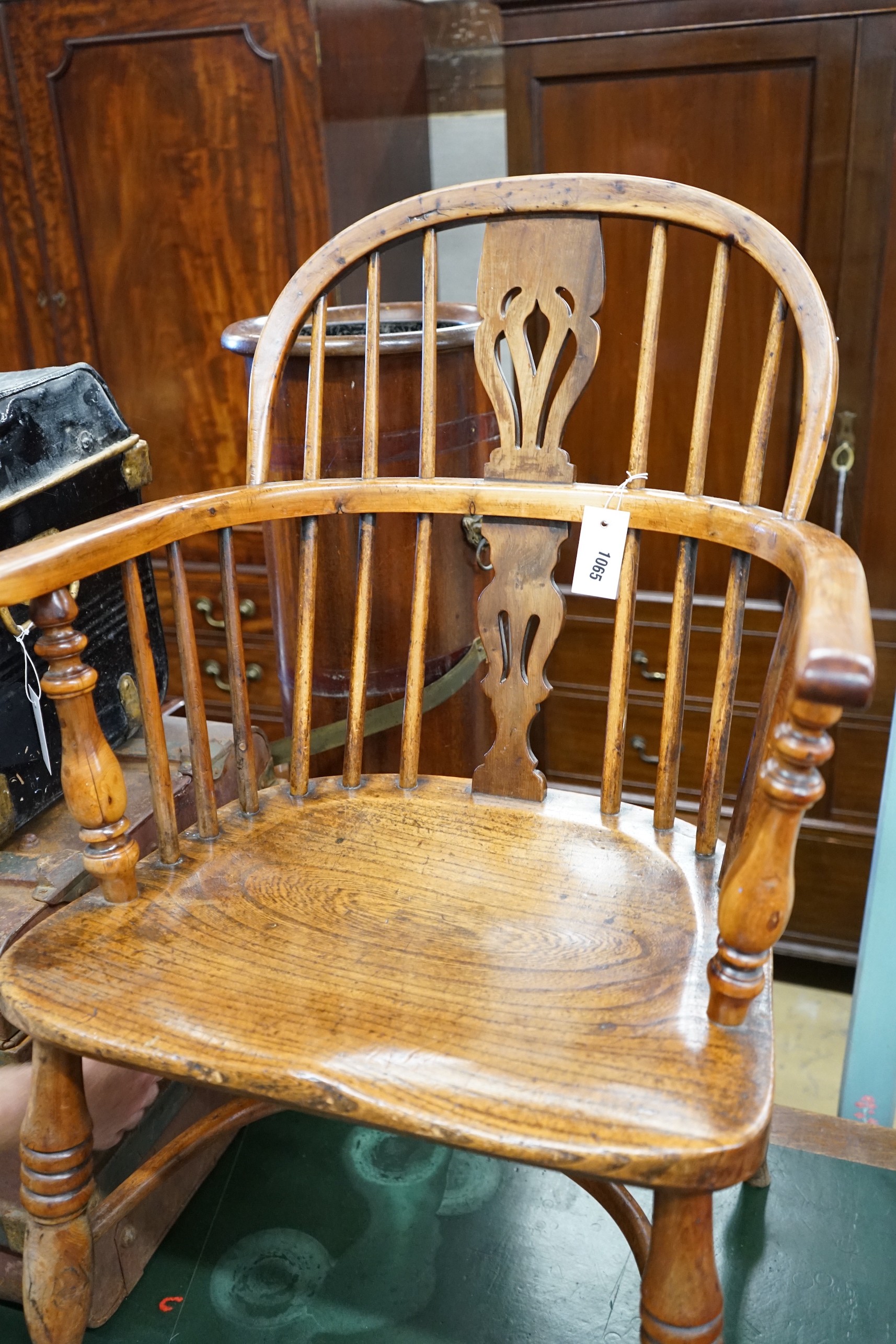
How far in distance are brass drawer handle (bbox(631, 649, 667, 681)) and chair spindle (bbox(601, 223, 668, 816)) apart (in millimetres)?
866

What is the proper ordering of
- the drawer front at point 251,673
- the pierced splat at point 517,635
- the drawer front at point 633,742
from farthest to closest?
the drawer front at point 251,673 → the drawer front at point 633,742 → the pierced splat at point 517,635

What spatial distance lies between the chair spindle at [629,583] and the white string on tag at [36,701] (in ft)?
1.88

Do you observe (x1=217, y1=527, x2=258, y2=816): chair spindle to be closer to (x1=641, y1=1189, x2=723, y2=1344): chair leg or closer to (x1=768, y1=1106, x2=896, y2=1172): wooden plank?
(x1=641, y1=1189, x2=723, y2=1344): chair leg

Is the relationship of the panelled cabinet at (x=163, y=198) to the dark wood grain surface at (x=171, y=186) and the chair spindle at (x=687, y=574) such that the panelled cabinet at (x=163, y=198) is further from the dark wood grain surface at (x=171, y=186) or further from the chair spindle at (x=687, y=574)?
the chair spindle at (x=687, y=574)

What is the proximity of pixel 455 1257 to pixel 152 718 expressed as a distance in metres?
0.61

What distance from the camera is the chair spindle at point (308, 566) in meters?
1.00

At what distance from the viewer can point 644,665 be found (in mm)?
1873

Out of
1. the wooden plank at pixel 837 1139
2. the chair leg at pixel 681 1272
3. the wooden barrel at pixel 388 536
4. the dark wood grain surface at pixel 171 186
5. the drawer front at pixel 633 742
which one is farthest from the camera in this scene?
the drawer front at pixel 633 742

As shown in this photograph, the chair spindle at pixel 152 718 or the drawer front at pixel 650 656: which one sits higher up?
the chair spindle at pixel 152 718

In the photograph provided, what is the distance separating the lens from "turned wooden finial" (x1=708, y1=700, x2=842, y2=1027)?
0.59 meters

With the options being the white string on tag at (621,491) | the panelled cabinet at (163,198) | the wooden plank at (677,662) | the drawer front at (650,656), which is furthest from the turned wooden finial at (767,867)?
the panelled cabinet at (163,198)

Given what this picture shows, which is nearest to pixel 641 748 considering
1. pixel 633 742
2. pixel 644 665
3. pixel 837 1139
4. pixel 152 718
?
pixel 633 742

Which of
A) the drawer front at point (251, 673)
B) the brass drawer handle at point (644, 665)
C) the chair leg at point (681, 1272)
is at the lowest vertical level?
the drawer front at point (251, 673)

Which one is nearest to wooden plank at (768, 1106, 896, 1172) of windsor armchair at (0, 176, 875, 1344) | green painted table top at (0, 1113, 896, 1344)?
green painted table top at (0, 1113, 896, 1344)
